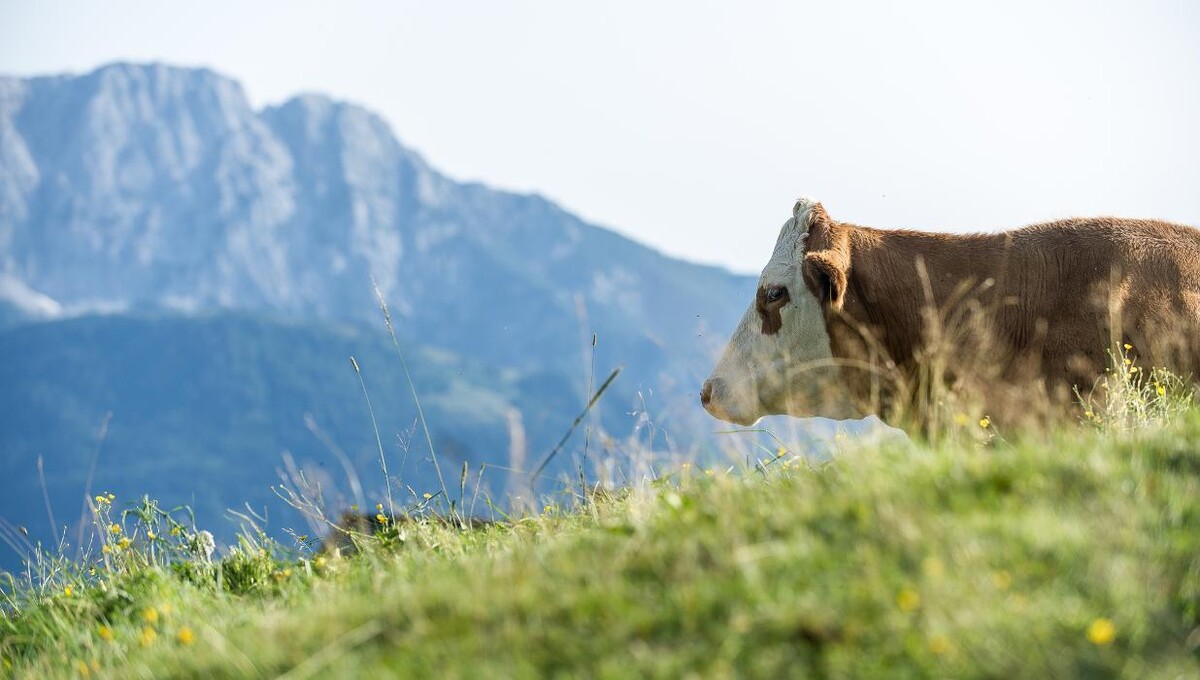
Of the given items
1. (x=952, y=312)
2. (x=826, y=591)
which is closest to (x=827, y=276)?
(x=952, y=312)

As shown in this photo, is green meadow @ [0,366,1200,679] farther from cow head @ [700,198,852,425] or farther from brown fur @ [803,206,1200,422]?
cow head @ [700,198,852,425]

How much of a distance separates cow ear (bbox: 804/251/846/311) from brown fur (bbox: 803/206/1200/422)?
1 centimetres

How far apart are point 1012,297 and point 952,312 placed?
26.8 inches

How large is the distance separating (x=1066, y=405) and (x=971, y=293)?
4.31 ft

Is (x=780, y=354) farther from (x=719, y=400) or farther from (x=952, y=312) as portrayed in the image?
(x=952, y=312)

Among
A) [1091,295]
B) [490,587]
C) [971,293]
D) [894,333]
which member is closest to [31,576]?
[490,587]

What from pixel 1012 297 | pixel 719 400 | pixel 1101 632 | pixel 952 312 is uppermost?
pixel 1012 297

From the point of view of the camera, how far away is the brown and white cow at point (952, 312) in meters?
8.81

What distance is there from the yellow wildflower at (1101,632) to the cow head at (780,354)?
5689 millimetres

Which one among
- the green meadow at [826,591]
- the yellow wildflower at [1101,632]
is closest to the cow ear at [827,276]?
the green meadow at [826,591]

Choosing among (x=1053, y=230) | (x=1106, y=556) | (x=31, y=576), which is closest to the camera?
(x=1106, y=556)

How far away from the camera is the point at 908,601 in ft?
12.4

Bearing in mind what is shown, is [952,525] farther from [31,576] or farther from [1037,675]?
[31,576]

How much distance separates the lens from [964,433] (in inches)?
263
